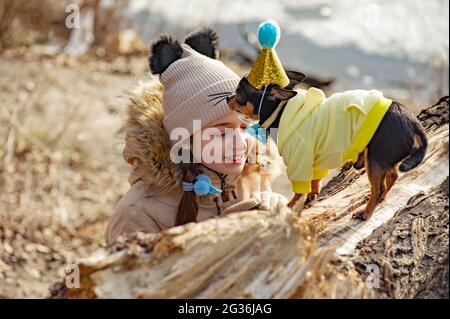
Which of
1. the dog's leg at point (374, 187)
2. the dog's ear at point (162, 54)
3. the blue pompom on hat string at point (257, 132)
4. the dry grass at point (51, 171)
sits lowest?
the dry grass at point (51, 171)

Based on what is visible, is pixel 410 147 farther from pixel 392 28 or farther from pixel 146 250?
pixel 392 28

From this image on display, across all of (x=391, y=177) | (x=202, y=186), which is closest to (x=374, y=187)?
(x=391, y=177)

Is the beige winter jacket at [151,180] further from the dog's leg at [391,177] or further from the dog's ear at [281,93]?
the dog's leg at [391,177]

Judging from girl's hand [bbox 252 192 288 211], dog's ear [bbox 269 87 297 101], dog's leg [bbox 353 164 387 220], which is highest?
dog's ear [bbox 269 87 297 101]

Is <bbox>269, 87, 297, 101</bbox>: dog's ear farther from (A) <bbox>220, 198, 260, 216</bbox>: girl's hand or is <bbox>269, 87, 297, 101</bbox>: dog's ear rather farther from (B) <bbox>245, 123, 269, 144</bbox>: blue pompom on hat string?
(A) <bbox>220, 198, 260, 216</bbox>: girl's hand

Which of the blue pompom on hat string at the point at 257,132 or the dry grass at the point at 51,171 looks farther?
the dry grass at the point at 51,171

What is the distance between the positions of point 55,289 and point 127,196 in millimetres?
773

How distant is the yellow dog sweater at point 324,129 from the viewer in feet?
5.77

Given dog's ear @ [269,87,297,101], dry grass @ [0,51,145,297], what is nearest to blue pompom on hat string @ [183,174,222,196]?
dog's ear @ [269,87,297,101]

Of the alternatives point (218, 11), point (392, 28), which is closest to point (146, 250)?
point (218, 11)

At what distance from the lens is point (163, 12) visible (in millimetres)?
7617

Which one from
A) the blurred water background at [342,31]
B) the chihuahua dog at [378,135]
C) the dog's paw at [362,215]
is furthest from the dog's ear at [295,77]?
the blurred water background at [342,31]

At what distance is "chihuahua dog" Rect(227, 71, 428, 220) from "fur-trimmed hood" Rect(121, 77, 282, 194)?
0.38 meters

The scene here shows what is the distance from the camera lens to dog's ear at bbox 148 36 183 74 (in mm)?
2184
